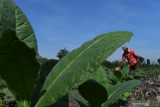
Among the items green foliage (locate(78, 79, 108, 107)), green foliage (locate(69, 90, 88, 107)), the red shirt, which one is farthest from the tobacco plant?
the red shirt

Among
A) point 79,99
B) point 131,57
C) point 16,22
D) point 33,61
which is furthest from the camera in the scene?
point 131,57

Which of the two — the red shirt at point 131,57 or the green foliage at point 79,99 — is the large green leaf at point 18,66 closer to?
the green foliage at point 79,99

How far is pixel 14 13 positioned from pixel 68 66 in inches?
12.4

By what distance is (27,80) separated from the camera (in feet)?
2.42

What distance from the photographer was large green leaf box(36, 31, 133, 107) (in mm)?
685

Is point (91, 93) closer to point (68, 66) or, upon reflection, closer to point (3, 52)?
point (68, 66)

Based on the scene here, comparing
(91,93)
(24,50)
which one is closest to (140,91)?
(91,93)

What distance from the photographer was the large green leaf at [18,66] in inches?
24.2

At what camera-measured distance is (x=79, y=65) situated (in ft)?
2.32

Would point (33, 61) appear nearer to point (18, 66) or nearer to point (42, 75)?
point (18, 66)

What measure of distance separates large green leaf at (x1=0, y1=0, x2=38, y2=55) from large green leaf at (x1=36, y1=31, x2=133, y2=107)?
0.16 m

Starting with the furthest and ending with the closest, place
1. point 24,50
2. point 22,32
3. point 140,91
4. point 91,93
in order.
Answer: point 140,91 → point 91,93 → point 22,32 → point 24,50

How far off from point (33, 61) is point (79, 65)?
0.15 meters

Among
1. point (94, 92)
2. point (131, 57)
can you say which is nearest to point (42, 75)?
point (94, 92)
